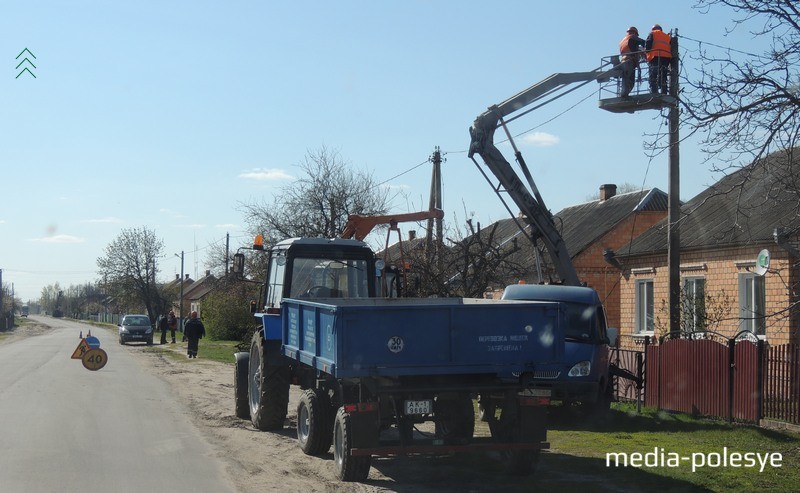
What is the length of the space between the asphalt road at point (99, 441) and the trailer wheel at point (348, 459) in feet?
3.83

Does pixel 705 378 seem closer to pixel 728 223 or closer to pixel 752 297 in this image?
pixel 752 297

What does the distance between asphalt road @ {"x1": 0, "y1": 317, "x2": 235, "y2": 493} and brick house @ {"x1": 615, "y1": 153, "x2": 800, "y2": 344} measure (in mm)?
10838

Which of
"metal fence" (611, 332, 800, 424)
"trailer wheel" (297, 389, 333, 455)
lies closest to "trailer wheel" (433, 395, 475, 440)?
"trailer wheel" (297, 389, 333, 455)

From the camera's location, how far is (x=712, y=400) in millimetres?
14336

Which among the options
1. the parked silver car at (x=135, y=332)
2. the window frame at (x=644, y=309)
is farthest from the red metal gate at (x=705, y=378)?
the parked silver car at (x=135, y=332)

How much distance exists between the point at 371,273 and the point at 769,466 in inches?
246

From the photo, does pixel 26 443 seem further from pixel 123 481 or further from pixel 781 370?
pixel 781 370

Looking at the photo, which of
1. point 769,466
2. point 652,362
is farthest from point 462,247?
point 769,466

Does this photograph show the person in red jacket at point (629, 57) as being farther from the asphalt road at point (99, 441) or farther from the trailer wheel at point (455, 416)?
the asphalt road at point (99, 441)

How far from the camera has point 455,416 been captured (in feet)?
31.0

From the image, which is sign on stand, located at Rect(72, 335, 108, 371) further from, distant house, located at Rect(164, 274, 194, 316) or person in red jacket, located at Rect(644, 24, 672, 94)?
distant house, located at Rect(164, 274, 194, 316)

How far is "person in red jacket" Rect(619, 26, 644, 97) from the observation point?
1569cm

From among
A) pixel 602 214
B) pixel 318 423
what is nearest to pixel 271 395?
pixel 318 423

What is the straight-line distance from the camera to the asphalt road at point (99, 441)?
29.1 feet
